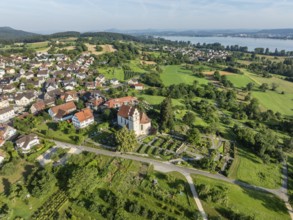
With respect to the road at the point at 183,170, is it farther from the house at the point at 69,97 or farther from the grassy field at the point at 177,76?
the grassy field at the point at 177,76

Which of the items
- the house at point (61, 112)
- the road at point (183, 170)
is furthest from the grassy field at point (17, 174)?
the house at point (61, 112)

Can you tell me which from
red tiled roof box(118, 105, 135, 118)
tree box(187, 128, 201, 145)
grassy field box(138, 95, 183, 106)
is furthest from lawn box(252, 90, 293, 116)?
red tiled roof box(118, 105, 135, 118)

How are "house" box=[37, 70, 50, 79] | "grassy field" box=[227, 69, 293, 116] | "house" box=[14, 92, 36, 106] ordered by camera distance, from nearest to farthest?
"house" box=[14, 92, 36, 106], "grassy field" box=[227, 69, 293, 116], "house" box=[37, 70, 50, 79]

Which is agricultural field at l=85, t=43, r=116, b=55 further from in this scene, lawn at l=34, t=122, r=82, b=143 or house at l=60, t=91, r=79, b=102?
lawn at l=34, t=122, r=82, b=143

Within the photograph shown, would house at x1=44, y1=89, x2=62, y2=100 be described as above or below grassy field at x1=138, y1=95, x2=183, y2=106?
above

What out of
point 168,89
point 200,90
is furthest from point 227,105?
point 168,89
